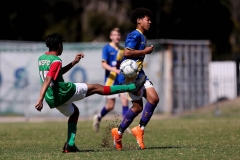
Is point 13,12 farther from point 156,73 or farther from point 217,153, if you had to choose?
point 217,153

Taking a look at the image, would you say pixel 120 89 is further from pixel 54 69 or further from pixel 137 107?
pixel 54 69

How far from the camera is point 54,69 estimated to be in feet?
33.4

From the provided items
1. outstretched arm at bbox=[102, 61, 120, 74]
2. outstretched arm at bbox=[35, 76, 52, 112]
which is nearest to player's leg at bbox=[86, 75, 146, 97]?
outstretched arm at bbox=[35, 76, 52, 112]

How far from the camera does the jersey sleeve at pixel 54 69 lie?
1016 cm

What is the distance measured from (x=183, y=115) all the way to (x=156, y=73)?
229 centimetres

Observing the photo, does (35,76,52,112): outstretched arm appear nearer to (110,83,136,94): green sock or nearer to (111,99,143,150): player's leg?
(110,83,136,94): green sock

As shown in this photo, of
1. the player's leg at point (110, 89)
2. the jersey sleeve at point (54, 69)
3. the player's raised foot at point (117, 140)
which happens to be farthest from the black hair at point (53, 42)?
the player's raised foot at point (117, 140)

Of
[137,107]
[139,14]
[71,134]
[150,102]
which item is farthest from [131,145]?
[139,14]

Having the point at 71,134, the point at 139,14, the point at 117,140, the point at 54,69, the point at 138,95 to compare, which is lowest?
the point at 117,140

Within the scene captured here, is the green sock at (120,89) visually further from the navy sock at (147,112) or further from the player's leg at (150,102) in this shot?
the navy sock at (147,112)

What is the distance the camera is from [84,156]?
10000mm

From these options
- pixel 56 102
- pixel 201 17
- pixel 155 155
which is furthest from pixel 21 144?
pixel 201 17

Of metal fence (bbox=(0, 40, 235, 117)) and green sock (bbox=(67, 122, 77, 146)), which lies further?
metal fence (bbox=(0, 40, 235, 117))

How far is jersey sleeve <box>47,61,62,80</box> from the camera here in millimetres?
10164
